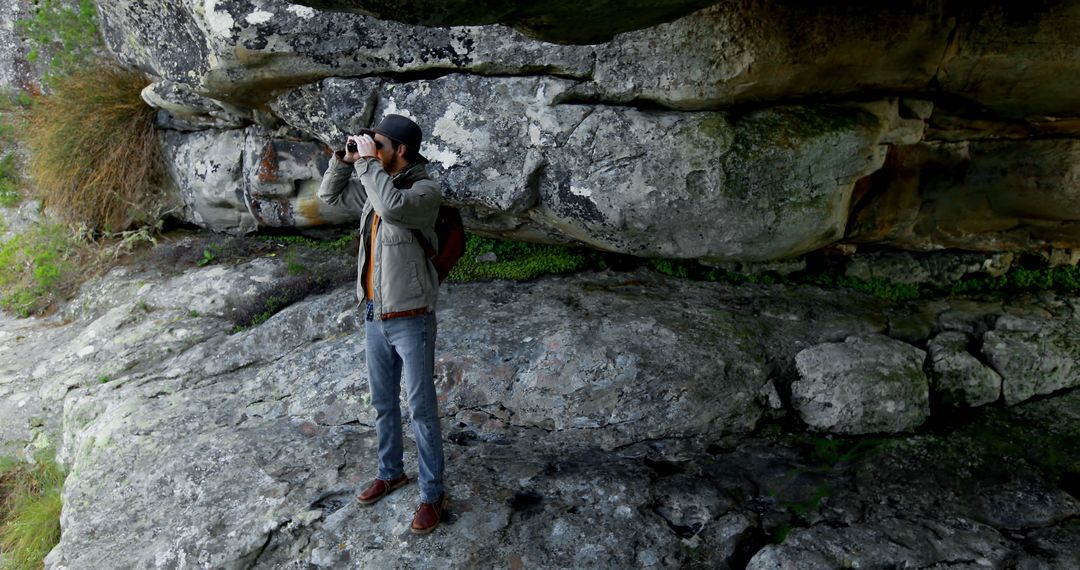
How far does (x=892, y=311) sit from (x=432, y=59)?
14.2ft

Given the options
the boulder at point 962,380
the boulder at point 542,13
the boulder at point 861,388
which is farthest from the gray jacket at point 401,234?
the boulder at point 962,380

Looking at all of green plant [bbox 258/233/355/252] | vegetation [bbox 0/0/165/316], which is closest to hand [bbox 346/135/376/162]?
green plant [bbox 258/233/355/252]

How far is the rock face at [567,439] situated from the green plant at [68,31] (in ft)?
13.8

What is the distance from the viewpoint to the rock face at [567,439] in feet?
13.7

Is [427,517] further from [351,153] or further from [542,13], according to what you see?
[542,13]

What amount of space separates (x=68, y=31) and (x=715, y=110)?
845 cm

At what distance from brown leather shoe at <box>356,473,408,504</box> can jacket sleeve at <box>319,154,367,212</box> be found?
1698 mm

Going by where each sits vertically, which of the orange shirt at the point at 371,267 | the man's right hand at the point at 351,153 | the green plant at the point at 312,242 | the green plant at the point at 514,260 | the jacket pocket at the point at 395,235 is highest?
the man's right hand at the point at 351,153

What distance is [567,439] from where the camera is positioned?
201 inches

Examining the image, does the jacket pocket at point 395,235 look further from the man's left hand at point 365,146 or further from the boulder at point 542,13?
the boulder at point 542,13

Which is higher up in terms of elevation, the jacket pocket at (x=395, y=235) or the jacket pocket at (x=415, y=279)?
the jacket pocket at (x=395, y=235)

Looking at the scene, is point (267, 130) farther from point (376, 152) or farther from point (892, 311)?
point (892, 311)

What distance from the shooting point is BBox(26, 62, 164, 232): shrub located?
8.34 metres

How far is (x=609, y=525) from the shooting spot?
13.9ft
